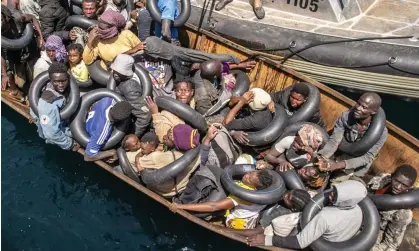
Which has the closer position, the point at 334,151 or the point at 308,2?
the point at 334,151

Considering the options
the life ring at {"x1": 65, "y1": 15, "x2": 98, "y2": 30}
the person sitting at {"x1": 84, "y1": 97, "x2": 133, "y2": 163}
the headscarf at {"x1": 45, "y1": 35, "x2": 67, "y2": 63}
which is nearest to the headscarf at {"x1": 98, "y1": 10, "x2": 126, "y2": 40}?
the headscarf at {"x1": 45, "y1": 35, "x2": 67, "y2": 63}

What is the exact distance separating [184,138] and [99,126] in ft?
4.68

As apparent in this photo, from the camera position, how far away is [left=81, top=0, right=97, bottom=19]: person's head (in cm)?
789

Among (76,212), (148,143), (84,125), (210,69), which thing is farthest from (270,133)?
(76,212)

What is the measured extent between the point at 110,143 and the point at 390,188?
4194 mm

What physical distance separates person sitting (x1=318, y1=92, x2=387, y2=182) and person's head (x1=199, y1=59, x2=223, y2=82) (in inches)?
81.1

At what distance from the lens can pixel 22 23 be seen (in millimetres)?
7711

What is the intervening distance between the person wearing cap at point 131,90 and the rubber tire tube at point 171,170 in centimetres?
86

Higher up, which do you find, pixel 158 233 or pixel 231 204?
pixel 231 204

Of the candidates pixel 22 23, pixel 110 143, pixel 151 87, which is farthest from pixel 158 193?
pixel 22 23

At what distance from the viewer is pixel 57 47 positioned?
23.9ft

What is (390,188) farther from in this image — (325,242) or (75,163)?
(75,163)

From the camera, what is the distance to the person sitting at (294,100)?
7006mm

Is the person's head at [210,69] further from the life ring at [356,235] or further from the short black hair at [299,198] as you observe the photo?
the life ring at [356,235]
